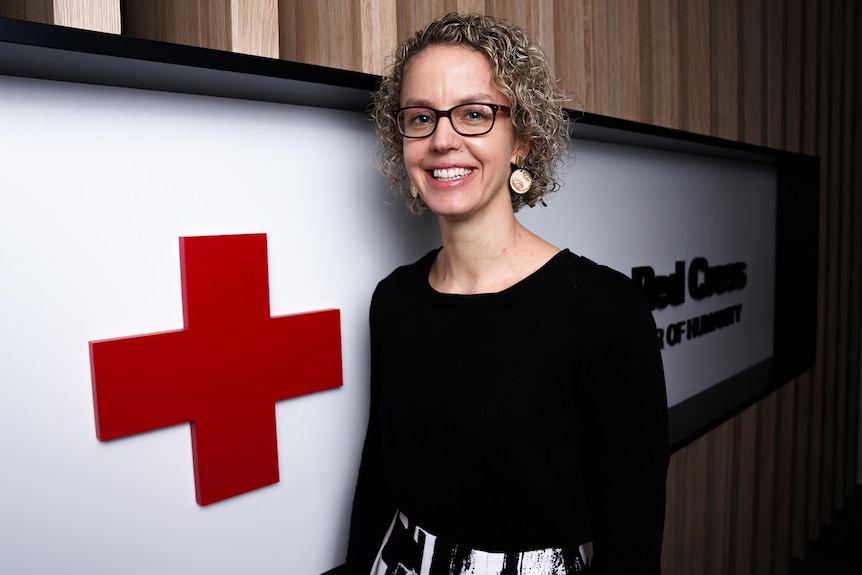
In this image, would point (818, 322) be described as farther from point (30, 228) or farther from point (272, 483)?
point (30, 228)

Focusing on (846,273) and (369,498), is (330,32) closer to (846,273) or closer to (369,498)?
(369,498)

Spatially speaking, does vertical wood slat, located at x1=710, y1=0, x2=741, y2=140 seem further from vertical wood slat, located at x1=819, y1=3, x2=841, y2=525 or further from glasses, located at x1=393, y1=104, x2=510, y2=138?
glasses, located at x1=393, y1=104, x2=510, y2=138

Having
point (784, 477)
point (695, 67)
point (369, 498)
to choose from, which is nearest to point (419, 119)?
point (369, 498)

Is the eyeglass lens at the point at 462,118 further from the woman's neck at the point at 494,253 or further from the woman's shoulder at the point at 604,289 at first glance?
the woman's shoulder at the point at 604,289

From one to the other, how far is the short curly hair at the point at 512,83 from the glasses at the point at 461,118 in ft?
0.14

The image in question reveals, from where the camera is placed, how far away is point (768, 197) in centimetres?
309

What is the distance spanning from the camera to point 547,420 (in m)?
1.04

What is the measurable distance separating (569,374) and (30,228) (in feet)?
2.68

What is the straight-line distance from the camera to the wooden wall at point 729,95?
122cm

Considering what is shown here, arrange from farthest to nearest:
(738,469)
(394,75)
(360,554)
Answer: (738,469) < (360,554) < (394,75)

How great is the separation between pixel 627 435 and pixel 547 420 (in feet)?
0.40

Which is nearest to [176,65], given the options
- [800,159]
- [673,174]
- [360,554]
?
[360,554]

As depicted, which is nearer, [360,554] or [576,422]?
[576,422]

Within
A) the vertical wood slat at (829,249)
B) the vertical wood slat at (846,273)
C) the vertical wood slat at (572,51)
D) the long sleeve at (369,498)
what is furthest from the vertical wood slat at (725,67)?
the long sleeve at (369,498)
